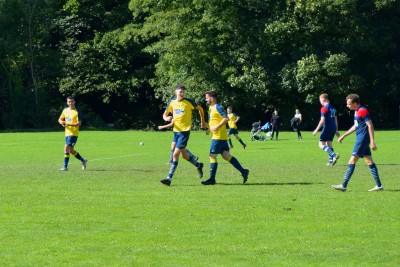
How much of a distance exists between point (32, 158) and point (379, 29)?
110 ft

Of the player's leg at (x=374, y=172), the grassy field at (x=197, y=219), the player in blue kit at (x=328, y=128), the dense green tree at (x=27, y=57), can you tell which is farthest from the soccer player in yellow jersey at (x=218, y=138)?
the dense green tree at (x=27, y=57)

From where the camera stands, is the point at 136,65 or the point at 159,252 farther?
the point at 136,65

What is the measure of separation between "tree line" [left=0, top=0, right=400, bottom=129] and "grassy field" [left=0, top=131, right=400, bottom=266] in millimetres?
35096

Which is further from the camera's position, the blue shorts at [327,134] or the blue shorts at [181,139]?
the blue shorts at [327,134]

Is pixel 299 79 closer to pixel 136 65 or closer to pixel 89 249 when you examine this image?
pixel 136 65

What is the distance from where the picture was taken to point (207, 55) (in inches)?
2288

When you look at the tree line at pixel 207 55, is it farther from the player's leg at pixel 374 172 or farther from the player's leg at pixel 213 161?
the player's leg at pixel 374 172

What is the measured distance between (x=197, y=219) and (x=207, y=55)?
45966 mm

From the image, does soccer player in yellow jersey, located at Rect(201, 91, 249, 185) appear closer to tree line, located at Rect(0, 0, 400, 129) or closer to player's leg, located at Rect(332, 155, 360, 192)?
player's leg, located at Rect(332, 155, 360, 192)

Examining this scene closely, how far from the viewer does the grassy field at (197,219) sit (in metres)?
9.85

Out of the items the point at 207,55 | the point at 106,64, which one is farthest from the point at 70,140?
the point at 106,64

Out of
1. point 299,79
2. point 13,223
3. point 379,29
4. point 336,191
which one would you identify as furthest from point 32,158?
point 379,29

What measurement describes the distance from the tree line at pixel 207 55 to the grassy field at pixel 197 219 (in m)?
35.1

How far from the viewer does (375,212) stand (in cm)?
1311
